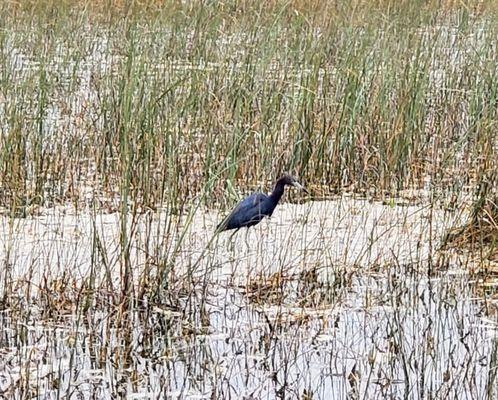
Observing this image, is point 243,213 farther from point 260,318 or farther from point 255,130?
point 255,130

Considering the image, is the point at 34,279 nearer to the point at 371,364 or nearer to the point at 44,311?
the point at 44,311

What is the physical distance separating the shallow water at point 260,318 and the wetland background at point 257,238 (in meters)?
0.01

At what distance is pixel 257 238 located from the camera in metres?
4.89

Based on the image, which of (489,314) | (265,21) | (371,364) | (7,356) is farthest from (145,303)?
(265,21)

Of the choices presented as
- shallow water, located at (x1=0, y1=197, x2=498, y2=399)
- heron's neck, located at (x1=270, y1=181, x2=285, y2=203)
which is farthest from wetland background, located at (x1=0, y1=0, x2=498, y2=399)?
heron's neck, located at (x1=270, y1=181, x2=285, y2=203)

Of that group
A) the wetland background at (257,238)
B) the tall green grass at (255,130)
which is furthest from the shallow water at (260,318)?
the tall green grass at (255,130)

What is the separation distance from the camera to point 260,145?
5516 millimetres

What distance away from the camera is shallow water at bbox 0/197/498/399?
131 inches

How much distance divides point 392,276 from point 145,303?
105 cm

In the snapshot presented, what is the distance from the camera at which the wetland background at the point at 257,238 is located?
3.44 meters

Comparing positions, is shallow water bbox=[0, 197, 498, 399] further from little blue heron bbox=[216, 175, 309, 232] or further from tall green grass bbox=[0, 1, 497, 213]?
tall green grass bbox=[0, 1, 497, 213]

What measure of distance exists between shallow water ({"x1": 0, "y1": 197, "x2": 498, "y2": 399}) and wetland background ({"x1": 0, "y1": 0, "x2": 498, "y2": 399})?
0.01m

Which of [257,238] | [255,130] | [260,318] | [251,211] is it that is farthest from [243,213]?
[255,130]

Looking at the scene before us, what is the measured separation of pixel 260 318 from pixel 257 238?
1009 mm
